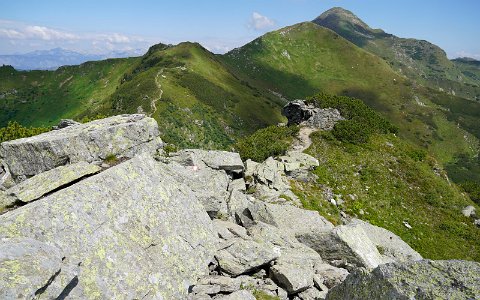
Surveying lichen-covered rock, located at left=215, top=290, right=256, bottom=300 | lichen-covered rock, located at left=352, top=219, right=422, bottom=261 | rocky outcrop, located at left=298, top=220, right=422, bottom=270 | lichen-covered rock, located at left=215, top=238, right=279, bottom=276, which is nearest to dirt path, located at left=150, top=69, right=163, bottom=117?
lichen-covered rock, located at left=352, top=219, right=422, bottom=261

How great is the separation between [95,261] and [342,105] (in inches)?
2152

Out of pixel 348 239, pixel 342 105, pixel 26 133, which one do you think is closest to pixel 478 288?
pixel 348 239

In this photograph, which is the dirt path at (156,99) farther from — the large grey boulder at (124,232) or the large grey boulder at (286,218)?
the large grey boulder at (124,232)

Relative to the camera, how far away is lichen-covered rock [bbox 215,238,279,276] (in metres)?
14.5

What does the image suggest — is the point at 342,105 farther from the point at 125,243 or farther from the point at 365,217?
the point at 125,243

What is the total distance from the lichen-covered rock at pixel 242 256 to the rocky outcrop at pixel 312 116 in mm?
40436

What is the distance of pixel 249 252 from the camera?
50.3 ft

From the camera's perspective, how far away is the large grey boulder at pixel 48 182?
1330 centimetres

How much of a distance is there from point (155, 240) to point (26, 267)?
497 centimetres

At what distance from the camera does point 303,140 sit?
49.3m

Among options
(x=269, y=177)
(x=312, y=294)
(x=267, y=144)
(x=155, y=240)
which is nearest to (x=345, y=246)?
(x=312, y=294)

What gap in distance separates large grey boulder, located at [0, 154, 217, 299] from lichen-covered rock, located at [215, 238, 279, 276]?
721 mm

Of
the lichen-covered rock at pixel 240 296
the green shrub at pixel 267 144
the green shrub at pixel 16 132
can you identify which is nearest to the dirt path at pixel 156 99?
the green shrub at pixel 16 132

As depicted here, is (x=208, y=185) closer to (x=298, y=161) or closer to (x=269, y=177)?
(x=269, y=177)
